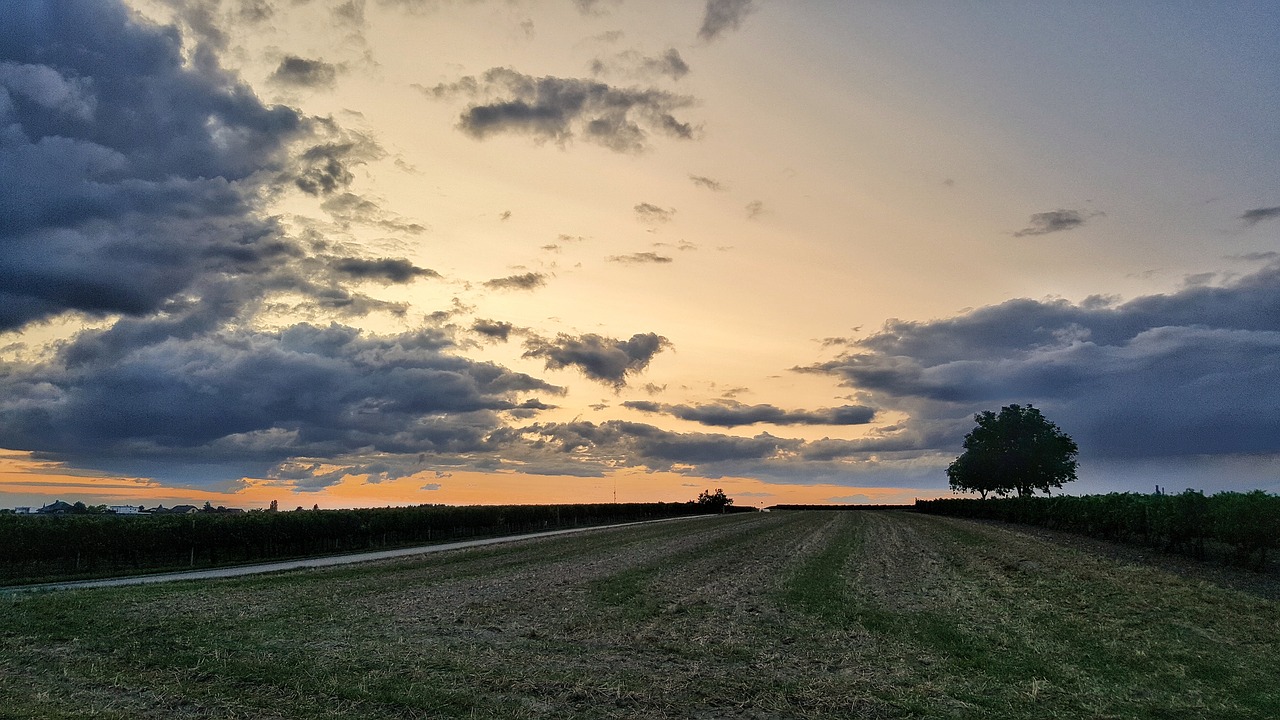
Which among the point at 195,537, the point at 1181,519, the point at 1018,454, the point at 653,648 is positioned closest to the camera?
the point at 653,648

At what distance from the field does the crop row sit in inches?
267

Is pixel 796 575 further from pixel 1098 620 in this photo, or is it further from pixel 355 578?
pixel 355 578

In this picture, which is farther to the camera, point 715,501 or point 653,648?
point 715,501

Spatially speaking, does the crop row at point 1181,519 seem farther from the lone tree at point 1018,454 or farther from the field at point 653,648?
the lone tree at point 1018,454

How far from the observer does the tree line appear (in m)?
43.6

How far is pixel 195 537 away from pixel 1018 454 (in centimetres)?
11926

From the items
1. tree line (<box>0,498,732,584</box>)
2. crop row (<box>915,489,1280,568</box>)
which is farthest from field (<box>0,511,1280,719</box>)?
tree line (<box>0,498,732,584</box>)

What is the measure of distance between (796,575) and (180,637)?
2128 centimetres

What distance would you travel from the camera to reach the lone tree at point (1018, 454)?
411 ft

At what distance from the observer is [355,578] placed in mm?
32469

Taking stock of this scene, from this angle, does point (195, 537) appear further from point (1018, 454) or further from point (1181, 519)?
point (1018, 454)

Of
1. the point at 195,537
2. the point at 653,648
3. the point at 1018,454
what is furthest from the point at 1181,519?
the point at 1018,454

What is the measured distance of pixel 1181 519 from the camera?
41.1m

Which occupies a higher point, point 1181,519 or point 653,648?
point 1181,519
